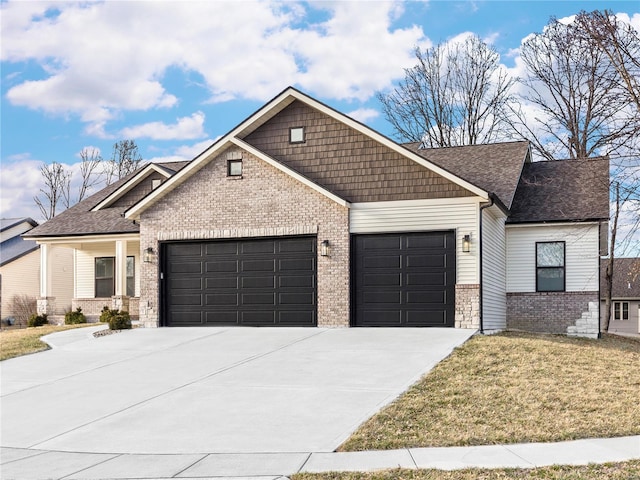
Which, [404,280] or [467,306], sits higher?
[404,280]

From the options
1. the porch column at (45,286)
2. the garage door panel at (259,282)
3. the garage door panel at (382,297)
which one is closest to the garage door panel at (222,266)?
the garage door panel at (259,282)

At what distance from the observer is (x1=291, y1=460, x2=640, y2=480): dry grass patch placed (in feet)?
21.6

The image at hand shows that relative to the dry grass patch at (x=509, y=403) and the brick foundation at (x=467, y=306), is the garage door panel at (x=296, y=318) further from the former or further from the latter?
the dry grass patch at (x=509, y=403)

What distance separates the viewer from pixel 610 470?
22.3ft

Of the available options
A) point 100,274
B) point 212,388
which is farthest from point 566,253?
point 100,274

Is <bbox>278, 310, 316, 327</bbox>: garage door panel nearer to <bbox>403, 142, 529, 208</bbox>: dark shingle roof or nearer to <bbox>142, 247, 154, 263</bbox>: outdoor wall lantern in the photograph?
<bbox>142, 247, 154, 263</bbox>: outdoor wall lantern

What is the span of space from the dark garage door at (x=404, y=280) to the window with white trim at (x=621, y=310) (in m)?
31.7

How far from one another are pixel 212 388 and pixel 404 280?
→ 300 inches

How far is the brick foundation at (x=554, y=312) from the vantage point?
808 inches

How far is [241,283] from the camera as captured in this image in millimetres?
19047

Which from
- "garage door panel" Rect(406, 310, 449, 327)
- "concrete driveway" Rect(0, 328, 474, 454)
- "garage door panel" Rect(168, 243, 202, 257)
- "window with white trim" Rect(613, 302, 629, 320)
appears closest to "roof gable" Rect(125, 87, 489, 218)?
"garage door panel" Rect(168, 243, 202, 257)

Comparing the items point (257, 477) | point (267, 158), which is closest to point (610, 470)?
point (257, 477)

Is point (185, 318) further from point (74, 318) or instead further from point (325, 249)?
point (74, 318)

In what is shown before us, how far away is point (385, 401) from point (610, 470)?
3708 millimetres
